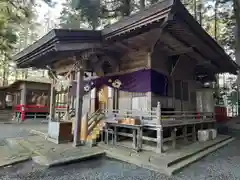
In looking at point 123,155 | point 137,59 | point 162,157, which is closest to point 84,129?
point 123,155

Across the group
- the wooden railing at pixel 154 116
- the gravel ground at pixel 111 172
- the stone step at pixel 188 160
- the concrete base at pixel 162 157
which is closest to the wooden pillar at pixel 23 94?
the wooden railing at pixel 154 116

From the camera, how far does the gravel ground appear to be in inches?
146

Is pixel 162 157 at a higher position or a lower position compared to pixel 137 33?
lower

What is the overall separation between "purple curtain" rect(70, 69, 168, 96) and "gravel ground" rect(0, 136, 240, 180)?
9.31 feet

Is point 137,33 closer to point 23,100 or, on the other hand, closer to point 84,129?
point 84,129

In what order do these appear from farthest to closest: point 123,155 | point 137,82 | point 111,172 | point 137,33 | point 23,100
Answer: point 23,100 < point 137,82 < point 137,33 < point 123,155 < point 111,172

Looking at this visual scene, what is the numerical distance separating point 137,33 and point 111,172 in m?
3.62

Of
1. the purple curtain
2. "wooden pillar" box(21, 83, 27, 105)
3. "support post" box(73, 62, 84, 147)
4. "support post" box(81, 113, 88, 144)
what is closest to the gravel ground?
"support post" box(73, 62, 84, 147)

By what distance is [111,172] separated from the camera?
402 centimetres

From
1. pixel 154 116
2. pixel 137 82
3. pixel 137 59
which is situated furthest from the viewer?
pixel 137 59

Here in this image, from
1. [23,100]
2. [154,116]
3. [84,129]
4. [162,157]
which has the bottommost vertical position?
[162,157]

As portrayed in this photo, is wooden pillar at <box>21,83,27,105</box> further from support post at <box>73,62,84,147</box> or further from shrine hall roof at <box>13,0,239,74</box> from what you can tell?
support post at <box>73,62,84,147</box>

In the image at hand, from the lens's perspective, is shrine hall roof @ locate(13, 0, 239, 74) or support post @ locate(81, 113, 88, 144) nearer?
shrine hall roof @ locate(13, 0, 239, 74)

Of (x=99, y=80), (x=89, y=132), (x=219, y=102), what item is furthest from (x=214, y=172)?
(x=219, y=102)
